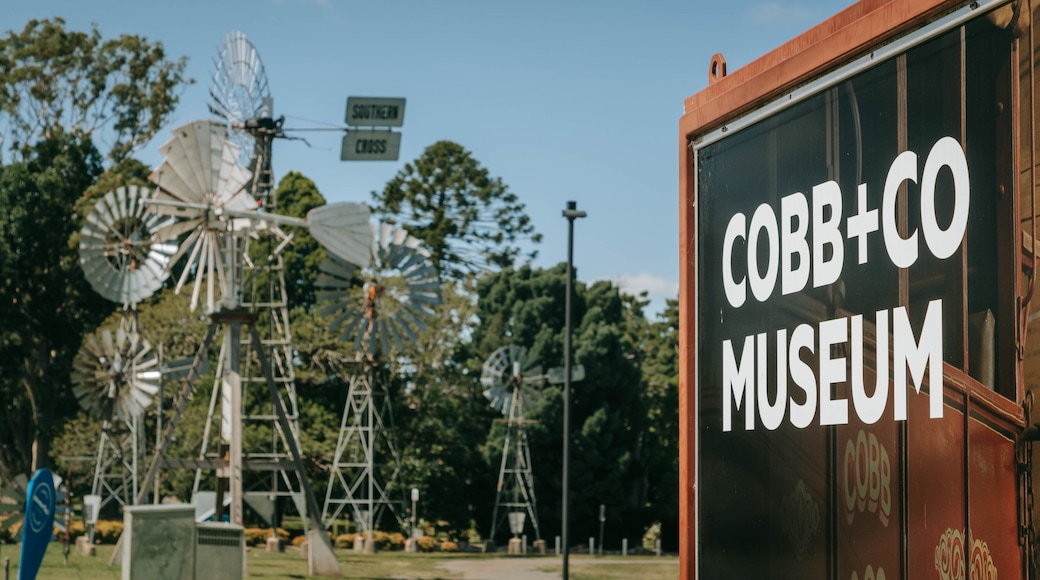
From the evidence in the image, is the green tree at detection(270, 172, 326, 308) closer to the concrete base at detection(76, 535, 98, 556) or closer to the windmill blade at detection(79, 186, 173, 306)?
the concrete base at detection(76, 535, 98, 556)

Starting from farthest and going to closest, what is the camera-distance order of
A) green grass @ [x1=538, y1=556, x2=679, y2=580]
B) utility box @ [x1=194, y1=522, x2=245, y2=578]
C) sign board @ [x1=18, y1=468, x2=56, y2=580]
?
1. green grass @ [x1=538, y1=556, x2=679, y2=580]
2. utility box @ [x1=194, y1=522, x2=245, y2=578]
3. sign board @ [x1=18, y1=468, x2=56, y2=580]

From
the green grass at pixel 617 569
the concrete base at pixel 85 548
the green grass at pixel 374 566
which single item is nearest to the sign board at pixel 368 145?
the green grass at pixel 374 566

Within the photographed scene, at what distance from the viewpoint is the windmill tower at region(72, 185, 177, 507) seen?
37125mm

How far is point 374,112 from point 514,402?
2277cm

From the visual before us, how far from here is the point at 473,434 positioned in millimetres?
61688

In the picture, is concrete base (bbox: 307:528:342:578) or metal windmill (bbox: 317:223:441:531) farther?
metal windmill (bbox: 317:223:441:531)

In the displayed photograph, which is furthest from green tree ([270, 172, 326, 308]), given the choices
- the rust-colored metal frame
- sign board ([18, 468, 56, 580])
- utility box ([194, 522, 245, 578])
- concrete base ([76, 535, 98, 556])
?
the rust-colored metal frame

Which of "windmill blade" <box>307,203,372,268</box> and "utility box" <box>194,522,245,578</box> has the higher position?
"windmill blade" <box>307,203,372,268</box>

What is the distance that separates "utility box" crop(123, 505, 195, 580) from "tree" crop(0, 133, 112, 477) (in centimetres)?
4708

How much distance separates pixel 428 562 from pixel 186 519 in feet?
87.5

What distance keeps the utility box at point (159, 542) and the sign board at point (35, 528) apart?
5614 mm

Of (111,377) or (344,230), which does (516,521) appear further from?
(344,230)

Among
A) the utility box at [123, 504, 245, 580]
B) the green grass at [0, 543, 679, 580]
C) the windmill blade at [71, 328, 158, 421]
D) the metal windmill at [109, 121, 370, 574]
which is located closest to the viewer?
the utility box at [123, 504, 245, 580]

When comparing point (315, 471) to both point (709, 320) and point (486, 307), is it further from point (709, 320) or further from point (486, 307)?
point (709, 320)
